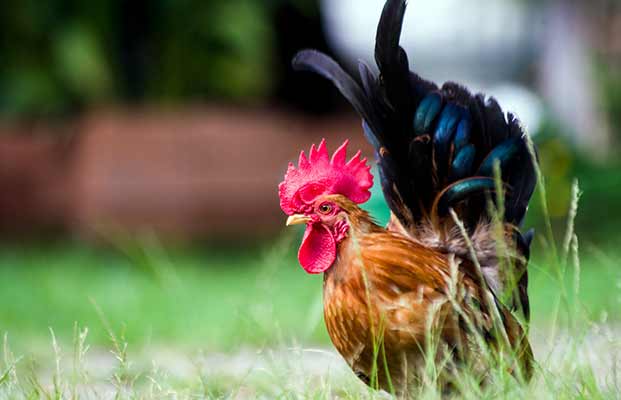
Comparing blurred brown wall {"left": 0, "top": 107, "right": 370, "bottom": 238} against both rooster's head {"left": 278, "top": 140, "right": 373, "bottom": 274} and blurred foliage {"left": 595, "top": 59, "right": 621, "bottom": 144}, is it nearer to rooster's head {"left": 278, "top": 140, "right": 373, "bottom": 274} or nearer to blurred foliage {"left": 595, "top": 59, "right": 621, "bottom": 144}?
blurred foliage {"left": 595, "top": 59, "right": 621, "bottom": 144}

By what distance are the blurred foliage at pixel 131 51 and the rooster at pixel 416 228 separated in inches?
246

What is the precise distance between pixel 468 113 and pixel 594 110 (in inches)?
301

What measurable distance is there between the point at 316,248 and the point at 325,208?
11 cm

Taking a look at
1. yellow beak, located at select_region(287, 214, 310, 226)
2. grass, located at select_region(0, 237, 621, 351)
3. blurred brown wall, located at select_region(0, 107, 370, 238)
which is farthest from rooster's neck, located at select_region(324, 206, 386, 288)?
blurred brown wall, located at select_region(0, 107, 370, 238)

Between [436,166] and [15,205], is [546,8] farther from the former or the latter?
[436,166]

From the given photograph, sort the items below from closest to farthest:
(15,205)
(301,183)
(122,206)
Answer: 1. (301,183)
2. (122,206)
3. (15,205)

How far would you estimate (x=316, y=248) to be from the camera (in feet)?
8.18

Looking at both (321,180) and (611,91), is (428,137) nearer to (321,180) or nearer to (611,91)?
(321,180)

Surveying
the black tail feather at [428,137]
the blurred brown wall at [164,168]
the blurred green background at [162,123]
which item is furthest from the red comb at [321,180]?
the blurred brown wall at [164,168]

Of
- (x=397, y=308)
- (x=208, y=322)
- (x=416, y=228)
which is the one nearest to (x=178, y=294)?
(x=208, y=322)

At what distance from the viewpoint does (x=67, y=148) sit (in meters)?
9.11

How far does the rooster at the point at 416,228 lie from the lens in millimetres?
2369

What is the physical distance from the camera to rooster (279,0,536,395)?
237 cm

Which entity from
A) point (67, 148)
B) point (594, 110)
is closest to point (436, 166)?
point (67, 148)
